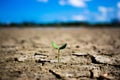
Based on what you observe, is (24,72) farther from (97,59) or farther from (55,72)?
(97,59)

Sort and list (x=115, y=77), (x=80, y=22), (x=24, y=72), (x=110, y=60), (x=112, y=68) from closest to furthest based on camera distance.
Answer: (x=115, y=77)
(x=24, y=72)
(x=112, y=68)
(x=110, y=60)
(x=80, y=22)

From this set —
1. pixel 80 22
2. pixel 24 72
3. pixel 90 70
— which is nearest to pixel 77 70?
pixel 90 70

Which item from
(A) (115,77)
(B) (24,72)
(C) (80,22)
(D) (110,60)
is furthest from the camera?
(C) (80,22)

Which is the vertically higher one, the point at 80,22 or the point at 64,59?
the point at 80,22

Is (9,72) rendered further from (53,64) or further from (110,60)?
(110,60)

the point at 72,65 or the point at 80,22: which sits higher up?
the point at 80,22

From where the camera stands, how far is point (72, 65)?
270 centimetres

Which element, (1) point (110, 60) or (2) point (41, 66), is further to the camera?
(1) point (110, 60)

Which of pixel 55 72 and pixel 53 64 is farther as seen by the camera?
pixel 53 64

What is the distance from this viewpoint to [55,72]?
7.75 ft

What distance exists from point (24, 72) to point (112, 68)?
119cm

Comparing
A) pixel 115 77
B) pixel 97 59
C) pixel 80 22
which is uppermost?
pixel 80 22

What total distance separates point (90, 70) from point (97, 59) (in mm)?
629

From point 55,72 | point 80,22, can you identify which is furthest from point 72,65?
point 80,22
